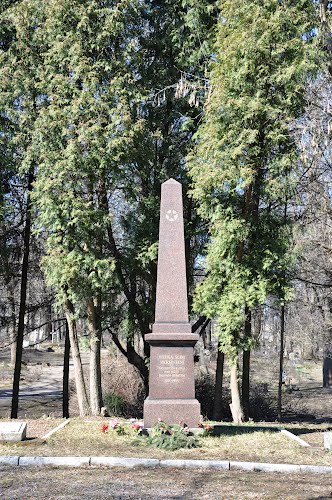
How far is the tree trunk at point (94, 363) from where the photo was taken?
13.7m

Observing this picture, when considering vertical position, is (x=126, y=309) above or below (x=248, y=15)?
below

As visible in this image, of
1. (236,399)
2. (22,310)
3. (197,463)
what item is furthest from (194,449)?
(22,310)

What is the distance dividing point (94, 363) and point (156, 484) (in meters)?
8.34

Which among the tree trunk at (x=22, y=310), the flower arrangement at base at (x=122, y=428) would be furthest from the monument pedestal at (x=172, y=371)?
the tree trunk at (x=22, y=310)

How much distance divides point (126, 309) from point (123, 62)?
6446 millimetres

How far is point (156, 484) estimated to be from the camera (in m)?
5.67

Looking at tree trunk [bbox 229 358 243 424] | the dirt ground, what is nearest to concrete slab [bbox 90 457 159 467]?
the dirt ground

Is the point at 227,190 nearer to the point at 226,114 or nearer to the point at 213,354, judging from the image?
the point at 226,114

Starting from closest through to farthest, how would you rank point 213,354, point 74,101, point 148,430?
point 148,430 → point 74,101 → point 213,354

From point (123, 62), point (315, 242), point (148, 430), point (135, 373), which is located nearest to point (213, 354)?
point (135, 373)

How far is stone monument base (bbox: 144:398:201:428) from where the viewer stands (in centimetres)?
875

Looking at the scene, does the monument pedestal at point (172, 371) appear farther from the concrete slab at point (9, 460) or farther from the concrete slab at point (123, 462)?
the concrete slab at point (9, 460)

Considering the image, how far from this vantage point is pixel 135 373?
53.0 ft

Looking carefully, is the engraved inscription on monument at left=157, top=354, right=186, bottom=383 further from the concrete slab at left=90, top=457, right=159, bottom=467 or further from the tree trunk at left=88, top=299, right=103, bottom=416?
the tree trunk at left=88, top=299, right=103, bottom=416
